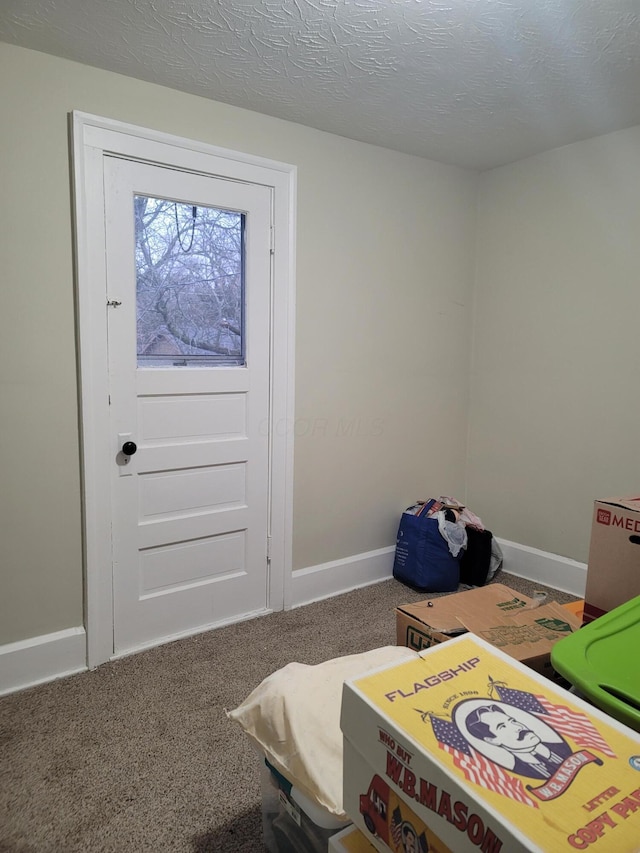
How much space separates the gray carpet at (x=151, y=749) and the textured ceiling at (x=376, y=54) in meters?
2.45

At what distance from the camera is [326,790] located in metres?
1.15

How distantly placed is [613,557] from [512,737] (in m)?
0.87

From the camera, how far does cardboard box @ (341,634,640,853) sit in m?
0.73

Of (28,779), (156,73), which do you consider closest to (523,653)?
(28,779)

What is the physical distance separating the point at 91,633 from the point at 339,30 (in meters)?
2.52

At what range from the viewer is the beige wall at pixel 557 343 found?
2.88 m

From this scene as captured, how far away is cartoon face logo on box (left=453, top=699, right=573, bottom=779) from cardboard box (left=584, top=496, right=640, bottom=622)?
786mm

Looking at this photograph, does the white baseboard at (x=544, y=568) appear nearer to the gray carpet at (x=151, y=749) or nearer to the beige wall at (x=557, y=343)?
the beige wall at (x=557, y=343)

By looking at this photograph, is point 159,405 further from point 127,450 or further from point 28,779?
point 28,779

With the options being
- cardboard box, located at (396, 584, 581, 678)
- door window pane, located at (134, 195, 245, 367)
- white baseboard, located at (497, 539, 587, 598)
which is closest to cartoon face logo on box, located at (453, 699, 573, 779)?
cardboard box, located at (396, 584, 581, 678)

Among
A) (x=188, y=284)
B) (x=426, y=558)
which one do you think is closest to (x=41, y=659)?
(x=188, y=284)

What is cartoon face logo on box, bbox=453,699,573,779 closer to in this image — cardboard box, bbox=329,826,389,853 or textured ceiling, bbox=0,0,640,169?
cardboard box, bbox=329,826,389,853

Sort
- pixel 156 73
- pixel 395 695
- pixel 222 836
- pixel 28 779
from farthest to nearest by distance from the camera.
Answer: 1. pixel 156 73
2. pixel 28 779
3. pixel 222 836
4. pixel 395 695

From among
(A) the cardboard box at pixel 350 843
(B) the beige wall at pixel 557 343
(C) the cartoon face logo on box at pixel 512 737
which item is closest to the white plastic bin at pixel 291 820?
(A) the cardboard box at pixel 350 843
